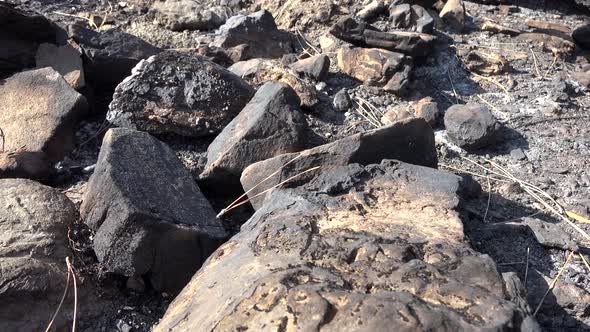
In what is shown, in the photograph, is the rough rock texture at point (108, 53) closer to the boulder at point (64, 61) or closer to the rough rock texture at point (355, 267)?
the boulder at point (64, 61)

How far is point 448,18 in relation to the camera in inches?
194

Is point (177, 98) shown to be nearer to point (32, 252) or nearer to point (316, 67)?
point (316, 67)

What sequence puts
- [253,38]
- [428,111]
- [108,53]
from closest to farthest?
[108,53] → [428,111] → [253,38]

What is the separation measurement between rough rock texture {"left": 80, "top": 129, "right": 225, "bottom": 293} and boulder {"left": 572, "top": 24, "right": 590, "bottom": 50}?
3215 millimetres

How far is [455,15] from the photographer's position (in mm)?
4914

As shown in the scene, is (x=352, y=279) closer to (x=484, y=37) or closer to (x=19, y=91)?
(x=19, y=91)

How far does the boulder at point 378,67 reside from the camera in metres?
4.17

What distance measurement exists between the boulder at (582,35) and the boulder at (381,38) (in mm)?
1145

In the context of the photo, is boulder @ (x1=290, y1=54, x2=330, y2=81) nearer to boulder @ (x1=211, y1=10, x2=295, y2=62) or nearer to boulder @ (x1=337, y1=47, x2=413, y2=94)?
boulder @ (x1=337, y1=47, x2=413, y2=94)

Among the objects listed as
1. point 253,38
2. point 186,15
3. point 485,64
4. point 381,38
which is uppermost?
point 186,15

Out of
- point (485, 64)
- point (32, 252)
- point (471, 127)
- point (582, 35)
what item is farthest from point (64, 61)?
point (582, 35)

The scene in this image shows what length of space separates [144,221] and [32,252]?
490 millimetres

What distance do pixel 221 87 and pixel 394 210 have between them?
1.43 metres

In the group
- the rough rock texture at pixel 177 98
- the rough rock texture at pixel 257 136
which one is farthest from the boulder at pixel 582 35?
the rough rock texture at pixel 177 98
